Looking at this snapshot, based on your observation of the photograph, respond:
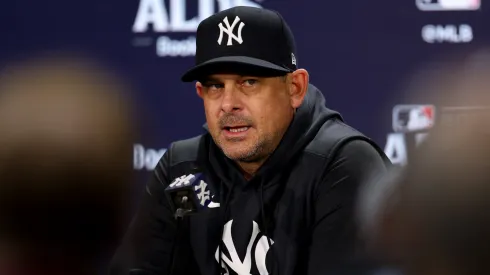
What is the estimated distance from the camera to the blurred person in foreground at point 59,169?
2910 millimetres

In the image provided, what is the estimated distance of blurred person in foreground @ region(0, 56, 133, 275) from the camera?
2.91 m

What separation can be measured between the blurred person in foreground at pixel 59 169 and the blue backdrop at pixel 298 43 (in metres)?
0.09

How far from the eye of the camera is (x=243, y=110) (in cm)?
167

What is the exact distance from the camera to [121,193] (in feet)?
9.55

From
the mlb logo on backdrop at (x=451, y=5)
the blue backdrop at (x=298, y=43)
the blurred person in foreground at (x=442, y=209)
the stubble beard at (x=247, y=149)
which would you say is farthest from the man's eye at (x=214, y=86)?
the mlb logo on backdrop at (x=451, y=5)

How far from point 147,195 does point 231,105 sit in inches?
16.4

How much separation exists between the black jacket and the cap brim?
18cm

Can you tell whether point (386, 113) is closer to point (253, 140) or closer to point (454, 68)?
point (454, 68)

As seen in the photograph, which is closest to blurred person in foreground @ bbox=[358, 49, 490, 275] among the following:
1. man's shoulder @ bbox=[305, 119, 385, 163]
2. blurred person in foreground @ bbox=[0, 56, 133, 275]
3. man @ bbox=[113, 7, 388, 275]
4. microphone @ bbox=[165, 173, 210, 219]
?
microphone @ bbox=[165, 173, 210, 219]

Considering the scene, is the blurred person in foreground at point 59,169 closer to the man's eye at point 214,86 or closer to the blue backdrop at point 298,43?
the blue backdrop at point 298,43

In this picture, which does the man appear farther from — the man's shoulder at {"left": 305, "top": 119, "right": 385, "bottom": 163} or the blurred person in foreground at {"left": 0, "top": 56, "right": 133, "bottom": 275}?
the blurred person in foreground at {"left": 0, "top": 56, "right": 133, "bottom": 275}

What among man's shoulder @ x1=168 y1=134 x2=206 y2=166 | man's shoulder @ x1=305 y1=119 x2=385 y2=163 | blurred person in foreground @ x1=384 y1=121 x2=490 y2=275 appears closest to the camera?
blurred person in foreground @ x1=384 y1=121 x2=490 y2=275

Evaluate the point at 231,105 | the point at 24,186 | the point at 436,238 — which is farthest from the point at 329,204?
the point at 24,186

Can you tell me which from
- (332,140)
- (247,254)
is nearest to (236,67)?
(332,140)
